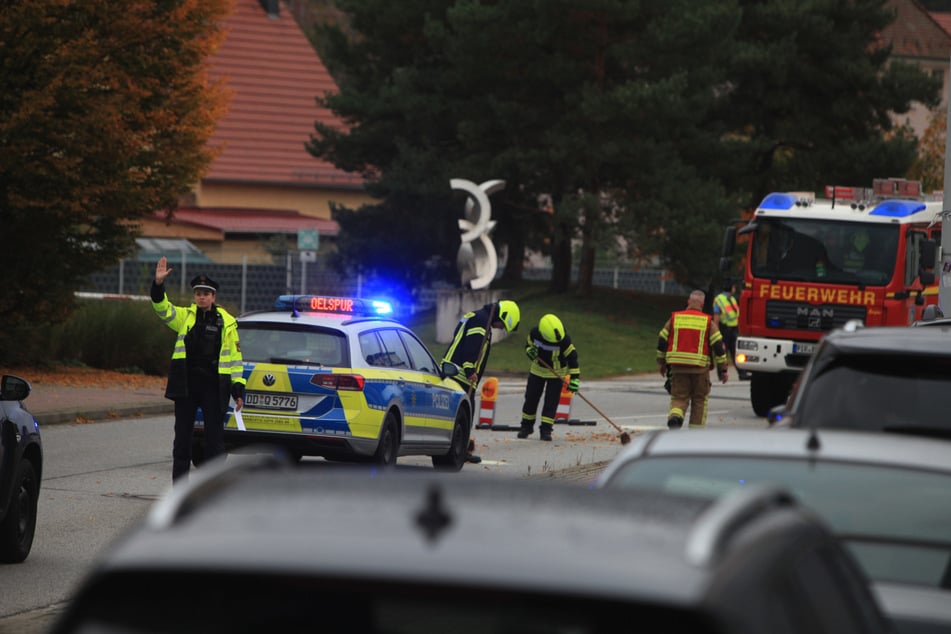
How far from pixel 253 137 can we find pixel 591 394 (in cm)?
4020

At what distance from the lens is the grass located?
38.4m

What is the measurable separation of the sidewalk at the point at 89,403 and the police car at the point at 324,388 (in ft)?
19.7

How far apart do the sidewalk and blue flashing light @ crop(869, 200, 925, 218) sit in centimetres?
1066

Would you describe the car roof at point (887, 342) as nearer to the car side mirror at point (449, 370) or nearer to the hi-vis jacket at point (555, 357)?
the car side mirror at point (449, 370)

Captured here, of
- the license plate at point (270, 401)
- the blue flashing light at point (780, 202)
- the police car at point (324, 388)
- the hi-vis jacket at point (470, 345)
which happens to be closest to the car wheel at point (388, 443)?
the police car at point (324, 388)

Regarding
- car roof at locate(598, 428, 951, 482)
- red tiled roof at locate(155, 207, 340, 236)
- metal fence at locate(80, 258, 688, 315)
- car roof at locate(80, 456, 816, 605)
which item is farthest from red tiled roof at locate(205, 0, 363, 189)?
car roof at locate(80, 456, 816, 605)

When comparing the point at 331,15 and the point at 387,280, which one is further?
the point at 331,15

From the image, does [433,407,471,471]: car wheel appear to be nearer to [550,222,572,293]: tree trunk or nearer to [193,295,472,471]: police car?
[193,295,472,471]: police car

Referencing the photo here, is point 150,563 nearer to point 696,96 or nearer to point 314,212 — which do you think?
point 696,96

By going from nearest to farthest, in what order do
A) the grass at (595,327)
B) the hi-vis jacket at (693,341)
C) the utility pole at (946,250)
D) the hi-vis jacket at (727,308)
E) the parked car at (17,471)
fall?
the parked car at (17,471)
the hi-vis jacket at (693,341)
the utility pole at (946,250)
the hi-vis jacket at (727,308)
the grass at (595,327)

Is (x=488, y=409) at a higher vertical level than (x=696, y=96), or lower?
lower

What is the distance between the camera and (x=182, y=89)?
2838cm

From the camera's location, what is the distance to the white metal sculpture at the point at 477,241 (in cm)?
4212

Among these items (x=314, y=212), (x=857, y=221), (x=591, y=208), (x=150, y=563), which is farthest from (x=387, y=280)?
(x=150, y=563)
